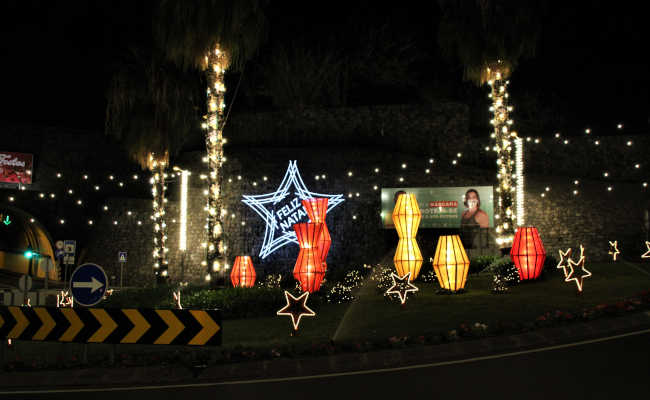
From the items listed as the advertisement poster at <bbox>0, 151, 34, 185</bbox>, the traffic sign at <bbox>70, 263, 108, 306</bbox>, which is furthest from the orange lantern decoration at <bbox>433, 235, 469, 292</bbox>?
the advertisement poster at <bbox>0, 151, 34, 185</bbox>

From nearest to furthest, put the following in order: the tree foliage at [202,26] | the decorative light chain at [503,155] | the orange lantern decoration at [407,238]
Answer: the orange lantern decoration at [407,238] < the tree foliage at [202,26] < the decorative light chain at [503,155]

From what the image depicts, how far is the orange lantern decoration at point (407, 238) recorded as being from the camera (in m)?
13.9

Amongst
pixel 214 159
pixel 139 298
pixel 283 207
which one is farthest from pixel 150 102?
pixel 139 298

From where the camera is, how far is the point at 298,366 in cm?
770

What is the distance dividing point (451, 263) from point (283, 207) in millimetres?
11536

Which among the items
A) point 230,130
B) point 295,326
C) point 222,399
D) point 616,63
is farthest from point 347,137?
point 222,399

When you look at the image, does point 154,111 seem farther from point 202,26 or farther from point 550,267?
point 550,267

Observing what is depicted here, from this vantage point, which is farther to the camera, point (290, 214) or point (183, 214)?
point (183, 214)

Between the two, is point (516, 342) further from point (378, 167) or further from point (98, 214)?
point (98, 214)

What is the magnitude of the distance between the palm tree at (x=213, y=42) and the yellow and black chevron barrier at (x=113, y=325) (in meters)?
7.24

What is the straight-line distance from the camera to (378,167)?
76.9 ft

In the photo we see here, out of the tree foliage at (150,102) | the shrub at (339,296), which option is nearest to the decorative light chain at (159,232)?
the tree foliage at (150,102)

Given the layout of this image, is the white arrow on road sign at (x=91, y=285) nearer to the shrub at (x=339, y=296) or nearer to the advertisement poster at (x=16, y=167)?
the shrub at (x=339, y=296)

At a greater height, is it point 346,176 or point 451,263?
point 346,176
